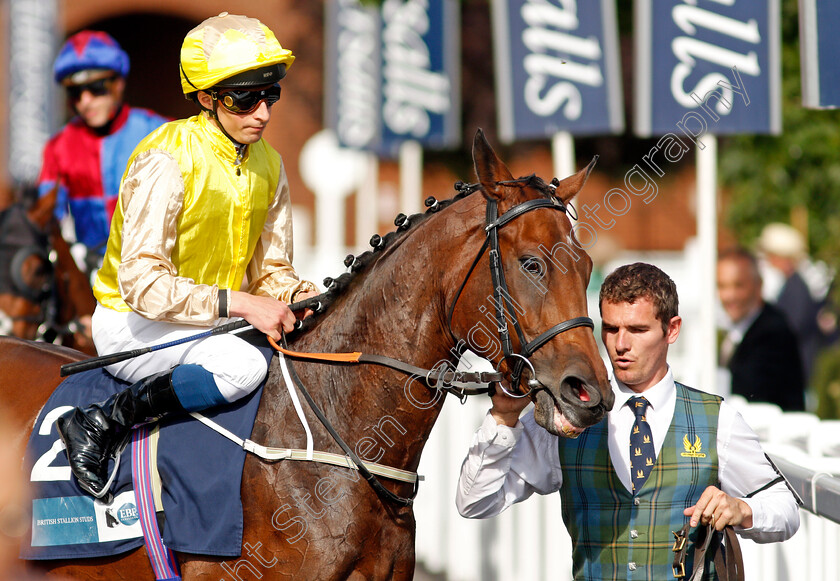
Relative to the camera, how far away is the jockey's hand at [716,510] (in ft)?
8.39

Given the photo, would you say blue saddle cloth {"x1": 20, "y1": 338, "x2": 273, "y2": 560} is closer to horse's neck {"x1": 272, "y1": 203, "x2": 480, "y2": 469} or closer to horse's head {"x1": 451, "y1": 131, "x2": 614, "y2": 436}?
horse's neck {"x1": 272, "y1": 203, "x2": 480, "y2": 469}

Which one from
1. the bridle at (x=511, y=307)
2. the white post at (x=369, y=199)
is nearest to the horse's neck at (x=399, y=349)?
the bridle at (x=511, y=307)

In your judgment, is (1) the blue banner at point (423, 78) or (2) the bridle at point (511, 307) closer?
(2) the bridle at point (511, 307)

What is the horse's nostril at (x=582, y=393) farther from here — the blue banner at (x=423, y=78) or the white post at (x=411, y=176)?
the white post at (x=411, y=176)

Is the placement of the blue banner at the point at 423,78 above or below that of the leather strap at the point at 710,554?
above

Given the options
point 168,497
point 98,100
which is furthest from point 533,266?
point 98,100

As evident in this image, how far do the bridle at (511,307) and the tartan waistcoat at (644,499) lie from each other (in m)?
0.36

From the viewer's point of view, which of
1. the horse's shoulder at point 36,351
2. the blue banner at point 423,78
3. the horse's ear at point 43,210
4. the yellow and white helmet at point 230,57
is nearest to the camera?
the yellow and white helmet at point 230,57

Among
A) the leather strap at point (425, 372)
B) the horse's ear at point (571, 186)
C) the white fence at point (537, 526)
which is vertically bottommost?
the white fence at point (537, 526)

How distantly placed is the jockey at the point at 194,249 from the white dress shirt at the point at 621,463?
27.5 inches

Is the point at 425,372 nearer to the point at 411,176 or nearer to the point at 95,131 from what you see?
the point at 95,131

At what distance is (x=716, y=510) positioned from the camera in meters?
2.56

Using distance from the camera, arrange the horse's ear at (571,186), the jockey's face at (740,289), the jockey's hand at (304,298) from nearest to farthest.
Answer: the horse's ear at (571,186), the jockey's hand at (304,298), the jockey's face at (740,289)

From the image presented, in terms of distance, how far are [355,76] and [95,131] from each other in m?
7.70
